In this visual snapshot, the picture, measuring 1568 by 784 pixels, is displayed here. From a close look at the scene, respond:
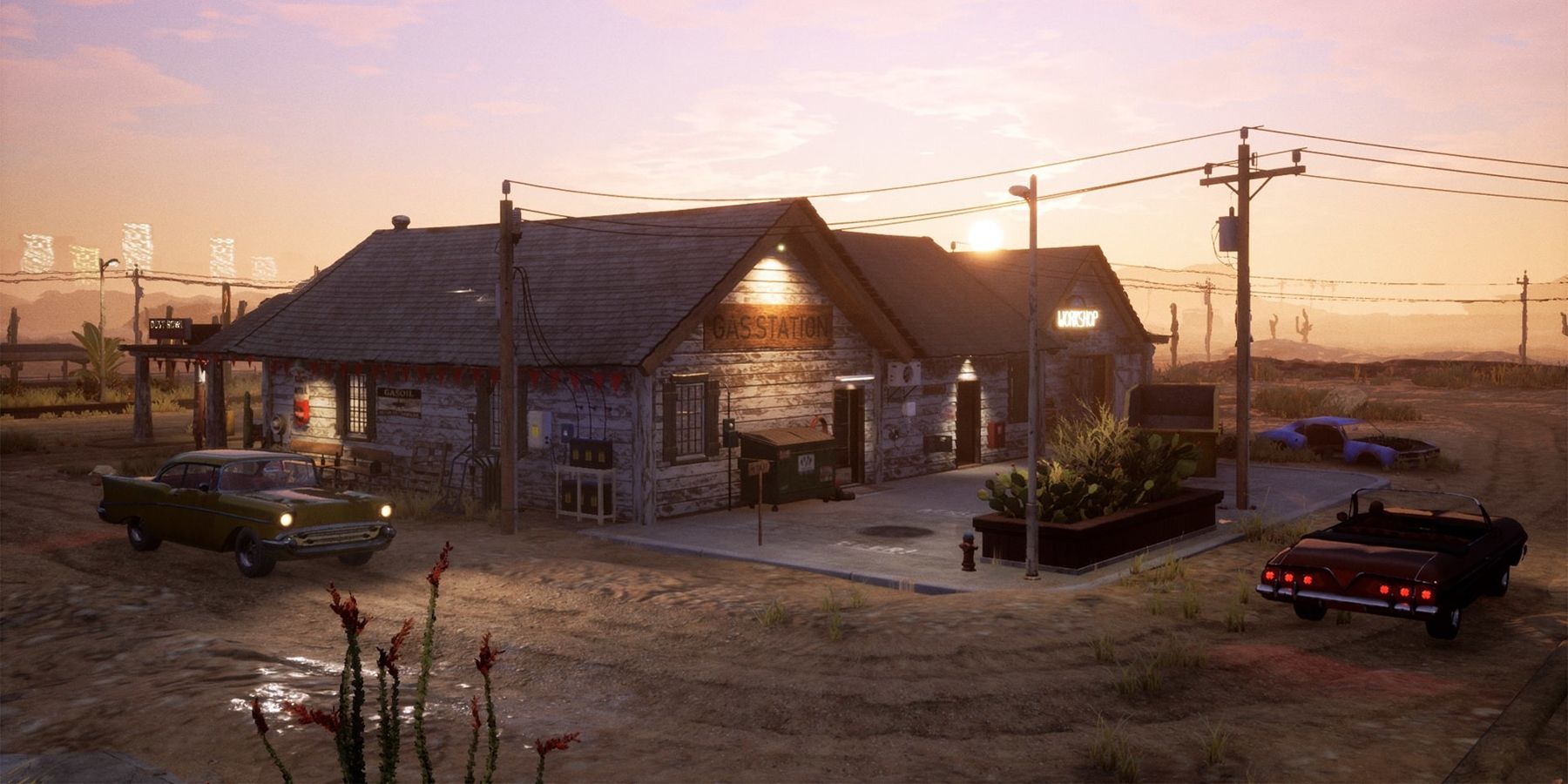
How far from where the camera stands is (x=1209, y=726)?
934cm

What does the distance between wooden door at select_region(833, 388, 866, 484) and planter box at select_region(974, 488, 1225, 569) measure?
7.57 metres

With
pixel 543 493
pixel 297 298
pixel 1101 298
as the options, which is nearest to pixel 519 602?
pixel 543 493

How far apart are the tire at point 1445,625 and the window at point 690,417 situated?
12513 millimetres

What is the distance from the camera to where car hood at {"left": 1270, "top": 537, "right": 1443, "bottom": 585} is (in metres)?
11.9

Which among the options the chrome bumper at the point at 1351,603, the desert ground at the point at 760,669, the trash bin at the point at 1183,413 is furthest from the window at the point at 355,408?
the chrome bumper at the point at 1351,603

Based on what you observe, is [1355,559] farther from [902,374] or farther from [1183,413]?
[1183,413]

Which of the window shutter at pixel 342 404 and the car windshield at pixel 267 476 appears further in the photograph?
the window shutter at pixel 342 404

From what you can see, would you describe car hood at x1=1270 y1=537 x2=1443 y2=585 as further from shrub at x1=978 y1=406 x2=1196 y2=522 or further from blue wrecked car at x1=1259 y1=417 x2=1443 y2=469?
blue wrecked car at x1=1259 y1=417 x2=1443 y2=469

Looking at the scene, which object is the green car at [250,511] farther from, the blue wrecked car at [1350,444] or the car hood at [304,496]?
the blue wrecked car at [1350,444]

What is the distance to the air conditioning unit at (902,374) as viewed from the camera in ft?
84.5

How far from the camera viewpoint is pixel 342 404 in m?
26.0

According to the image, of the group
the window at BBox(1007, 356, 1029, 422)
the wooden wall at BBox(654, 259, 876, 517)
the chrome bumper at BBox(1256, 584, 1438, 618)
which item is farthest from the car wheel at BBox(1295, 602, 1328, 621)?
the window at BBox(1007, 356, 1029, 422)

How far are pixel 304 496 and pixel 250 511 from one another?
0.71m

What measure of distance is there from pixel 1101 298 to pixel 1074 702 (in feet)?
86.9
